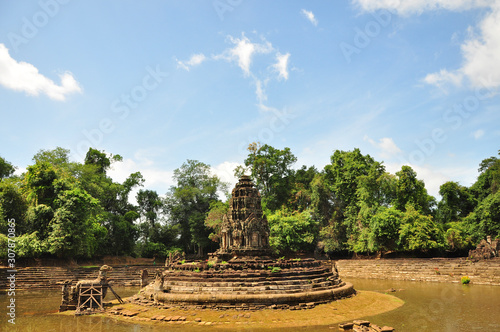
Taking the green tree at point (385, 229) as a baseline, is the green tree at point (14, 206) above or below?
above

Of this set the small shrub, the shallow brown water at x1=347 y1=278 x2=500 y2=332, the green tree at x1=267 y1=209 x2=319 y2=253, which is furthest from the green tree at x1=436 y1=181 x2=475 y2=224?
the small shrub

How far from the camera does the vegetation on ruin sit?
29.0 metres

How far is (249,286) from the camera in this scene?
1465 cm

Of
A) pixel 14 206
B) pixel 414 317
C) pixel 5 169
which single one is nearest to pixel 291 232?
pixel 414 317

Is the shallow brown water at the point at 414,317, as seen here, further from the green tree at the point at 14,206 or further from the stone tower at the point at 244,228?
the green tree at the point at 14,206

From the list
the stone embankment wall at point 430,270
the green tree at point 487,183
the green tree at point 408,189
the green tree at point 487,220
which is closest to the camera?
the stone embankment wall at point 430,270

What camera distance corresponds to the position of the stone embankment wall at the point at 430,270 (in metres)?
21.2

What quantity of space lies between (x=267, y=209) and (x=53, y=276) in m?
25.1

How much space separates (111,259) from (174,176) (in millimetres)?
16181

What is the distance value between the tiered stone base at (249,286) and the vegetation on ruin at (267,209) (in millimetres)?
16501

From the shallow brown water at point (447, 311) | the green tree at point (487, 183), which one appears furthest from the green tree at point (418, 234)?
the shallow brown water at point (447, 311)

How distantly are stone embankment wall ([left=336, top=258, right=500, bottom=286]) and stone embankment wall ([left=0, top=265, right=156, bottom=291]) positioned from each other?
64.5 feet

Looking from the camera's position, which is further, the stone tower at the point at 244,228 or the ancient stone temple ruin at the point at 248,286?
the stone tower at the point at 244,228

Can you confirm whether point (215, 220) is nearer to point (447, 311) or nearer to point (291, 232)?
point (291, 232)
